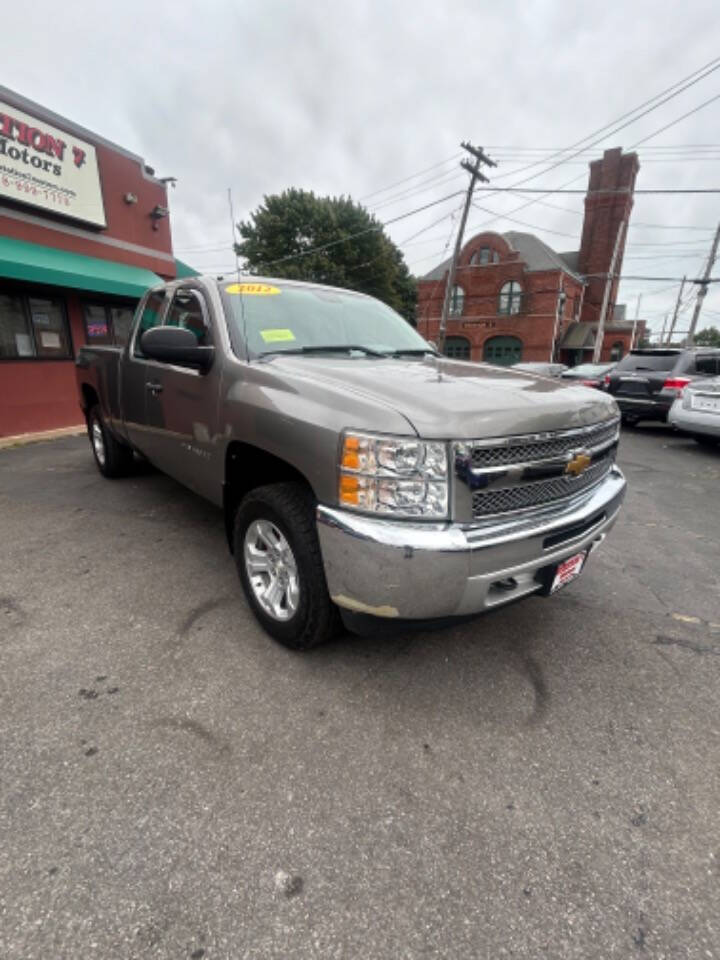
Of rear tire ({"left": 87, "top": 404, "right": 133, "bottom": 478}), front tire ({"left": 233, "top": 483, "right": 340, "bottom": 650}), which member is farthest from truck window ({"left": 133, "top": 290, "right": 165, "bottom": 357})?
front tire ({"left": 233, "top": 483, "right": 340, "bottom": 650})

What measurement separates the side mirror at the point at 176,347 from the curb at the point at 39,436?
6.92 metres

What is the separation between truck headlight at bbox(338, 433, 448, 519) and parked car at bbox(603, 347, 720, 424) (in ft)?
29.3

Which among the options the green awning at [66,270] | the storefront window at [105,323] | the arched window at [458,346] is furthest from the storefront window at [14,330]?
the arched window at [458,346]

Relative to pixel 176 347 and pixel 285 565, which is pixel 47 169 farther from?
pixel 285 565

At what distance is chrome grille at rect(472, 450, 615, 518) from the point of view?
6.41ft

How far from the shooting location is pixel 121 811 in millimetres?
1650

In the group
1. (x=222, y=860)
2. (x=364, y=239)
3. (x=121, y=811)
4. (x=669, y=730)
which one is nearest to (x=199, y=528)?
(x=121, y=811)

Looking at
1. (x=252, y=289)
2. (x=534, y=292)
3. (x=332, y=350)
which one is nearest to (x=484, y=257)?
(x=534, y=292)

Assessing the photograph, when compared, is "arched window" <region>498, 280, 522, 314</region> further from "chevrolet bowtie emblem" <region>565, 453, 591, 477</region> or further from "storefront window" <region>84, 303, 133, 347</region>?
"chevrolet bowtie emblem" <region>565, 453, 591, 477</region>

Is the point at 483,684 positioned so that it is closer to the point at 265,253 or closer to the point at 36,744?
the point at 36,744

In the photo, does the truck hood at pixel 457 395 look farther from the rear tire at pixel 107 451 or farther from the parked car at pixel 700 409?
the parked car at pixel 700 409

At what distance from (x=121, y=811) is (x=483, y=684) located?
158 centimetres

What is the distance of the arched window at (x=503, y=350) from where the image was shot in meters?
36.5

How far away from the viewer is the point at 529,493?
212 centimetres
